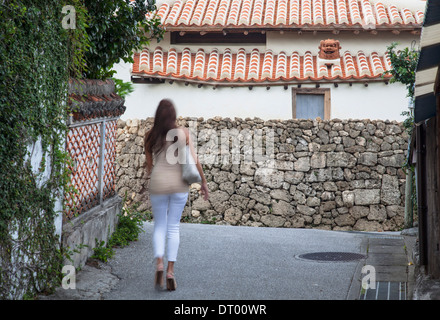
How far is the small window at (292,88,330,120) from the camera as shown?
15.3 m

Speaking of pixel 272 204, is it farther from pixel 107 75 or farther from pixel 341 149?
pixel 107 75

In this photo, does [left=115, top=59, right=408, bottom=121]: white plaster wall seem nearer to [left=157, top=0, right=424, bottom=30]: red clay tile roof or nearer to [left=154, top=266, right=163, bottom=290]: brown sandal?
[left=157, top=0, right=424, bottom=30]: red clay tile roof

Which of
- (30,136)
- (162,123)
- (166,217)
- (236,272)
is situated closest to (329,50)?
(236,272)

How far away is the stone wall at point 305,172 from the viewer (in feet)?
46.5

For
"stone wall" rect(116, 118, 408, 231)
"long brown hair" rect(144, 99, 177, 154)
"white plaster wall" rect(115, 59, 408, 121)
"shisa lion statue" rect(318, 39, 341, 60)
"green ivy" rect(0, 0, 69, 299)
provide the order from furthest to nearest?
"shisa lion statue" rect(318, 39, 341, 60), "white plaster wall" rect(115, 59, 408, 121), "stone wall" rect(116, 118, 408, 231), "long brown hair" rect(144, 99, 177, 154), "green ivy" rect(0, 0, 69, 299)

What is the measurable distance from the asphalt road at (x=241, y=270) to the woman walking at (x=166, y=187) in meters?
0.42

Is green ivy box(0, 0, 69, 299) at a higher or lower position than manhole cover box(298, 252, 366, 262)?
higher

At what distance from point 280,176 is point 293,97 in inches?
85.7

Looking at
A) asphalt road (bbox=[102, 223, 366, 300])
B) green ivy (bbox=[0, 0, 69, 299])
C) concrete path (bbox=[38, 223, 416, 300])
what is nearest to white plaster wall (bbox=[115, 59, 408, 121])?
asphalt road (bbox=[102, 223, 366, 300])

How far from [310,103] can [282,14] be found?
10.6 feet

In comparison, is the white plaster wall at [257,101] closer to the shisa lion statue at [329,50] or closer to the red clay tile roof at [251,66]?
the red clay tile roof at [251,66]

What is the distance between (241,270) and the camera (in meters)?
7.31

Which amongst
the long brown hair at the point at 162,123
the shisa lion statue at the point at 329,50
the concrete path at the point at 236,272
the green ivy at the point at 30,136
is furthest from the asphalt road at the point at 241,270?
the shisa lion statue at the point at 329,50

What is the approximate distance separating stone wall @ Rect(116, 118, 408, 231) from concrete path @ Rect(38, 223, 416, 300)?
398cm
